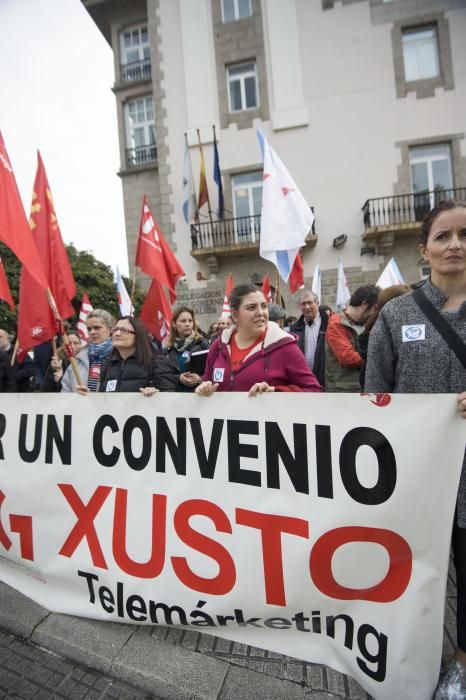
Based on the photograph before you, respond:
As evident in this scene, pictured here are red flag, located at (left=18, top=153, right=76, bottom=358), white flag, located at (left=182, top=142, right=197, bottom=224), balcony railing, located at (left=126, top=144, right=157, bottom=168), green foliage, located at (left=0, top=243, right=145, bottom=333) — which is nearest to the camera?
red flag, located at (left=18, top=153, right=76, bottom=358)

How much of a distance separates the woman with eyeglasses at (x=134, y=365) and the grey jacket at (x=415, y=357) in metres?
1.54

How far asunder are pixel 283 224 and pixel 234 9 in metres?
13.8

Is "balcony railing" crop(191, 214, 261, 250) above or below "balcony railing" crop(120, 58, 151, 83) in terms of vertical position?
below

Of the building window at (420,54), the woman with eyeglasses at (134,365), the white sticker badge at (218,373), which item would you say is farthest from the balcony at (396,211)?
the white sticker badge at (218,373)

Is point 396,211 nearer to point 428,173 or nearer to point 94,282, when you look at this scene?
point 428,173

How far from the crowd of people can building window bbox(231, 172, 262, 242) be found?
10213 millimetres

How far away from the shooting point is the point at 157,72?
44.8ft

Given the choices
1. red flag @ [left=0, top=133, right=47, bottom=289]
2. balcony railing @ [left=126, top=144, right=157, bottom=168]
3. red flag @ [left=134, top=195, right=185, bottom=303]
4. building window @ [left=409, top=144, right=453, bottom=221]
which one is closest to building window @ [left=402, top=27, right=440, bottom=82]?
building window @ [left=409, top=144, right=453, bottom=221]

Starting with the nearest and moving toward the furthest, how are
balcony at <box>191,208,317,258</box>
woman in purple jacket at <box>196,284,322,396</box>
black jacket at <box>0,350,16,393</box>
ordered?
woman in purple jacket at <box>196,284,322,396</box> < black jacket at <box>0,350,16,393</box> < balcony at <box>191,208,317,258</box>

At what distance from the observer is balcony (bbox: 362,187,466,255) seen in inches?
488

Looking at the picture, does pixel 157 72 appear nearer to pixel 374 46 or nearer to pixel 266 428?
pixel 374 46

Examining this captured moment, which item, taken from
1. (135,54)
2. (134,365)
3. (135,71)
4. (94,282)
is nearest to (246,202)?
(94,282)

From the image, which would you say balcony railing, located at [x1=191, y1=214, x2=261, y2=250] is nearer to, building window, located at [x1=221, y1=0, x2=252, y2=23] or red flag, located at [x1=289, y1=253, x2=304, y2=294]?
building window, located at [x1=221, y1=0, x2=252, y2=23]

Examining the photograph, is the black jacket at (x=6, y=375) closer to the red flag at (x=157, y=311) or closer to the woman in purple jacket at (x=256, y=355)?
the red flag at (x=157, y=311)
